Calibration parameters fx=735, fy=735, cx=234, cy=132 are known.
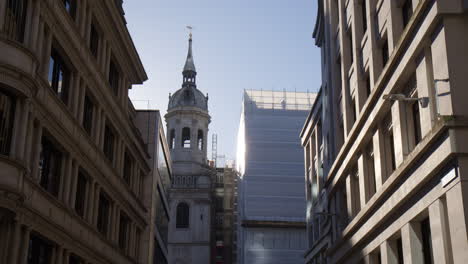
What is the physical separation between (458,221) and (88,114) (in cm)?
1676

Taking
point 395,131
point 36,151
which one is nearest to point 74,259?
point 36,151

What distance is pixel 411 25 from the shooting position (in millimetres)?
23250

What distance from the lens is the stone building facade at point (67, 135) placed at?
2062 cm

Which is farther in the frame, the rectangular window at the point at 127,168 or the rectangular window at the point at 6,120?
the rectangular window at the point at 127,168

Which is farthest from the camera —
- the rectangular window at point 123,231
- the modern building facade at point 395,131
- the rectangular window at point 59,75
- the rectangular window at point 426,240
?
the rectangular window at point 123,231

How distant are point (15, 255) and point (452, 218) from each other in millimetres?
12091

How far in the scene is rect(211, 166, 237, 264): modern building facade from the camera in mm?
113375

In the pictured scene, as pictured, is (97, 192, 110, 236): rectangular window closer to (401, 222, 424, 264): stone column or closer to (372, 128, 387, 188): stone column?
(372, 128, 387, 188): stone column

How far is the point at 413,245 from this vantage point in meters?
24.4

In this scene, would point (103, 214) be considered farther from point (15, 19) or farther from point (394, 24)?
point (394, 24)

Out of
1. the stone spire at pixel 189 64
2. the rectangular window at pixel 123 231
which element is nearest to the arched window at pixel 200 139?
the stone spire at pixel 189 64

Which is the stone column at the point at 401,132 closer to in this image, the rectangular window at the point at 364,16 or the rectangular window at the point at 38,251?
the rectangular window at the point at 364,16

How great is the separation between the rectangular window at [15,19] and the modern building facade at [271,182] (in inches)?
2699

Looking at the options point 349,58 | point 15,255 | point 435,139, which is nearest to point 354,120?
point 349,58
